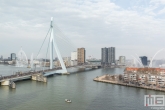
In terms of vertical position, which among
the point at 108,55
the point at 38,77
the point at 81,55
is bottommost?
the point at 38,77

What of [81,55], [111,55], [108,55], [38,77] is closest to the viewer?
[38,77]

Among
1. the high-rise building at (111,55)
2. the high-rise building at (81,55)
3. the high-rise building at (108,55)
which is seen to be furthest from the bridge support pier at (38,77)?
the high-rise building at (111,55)

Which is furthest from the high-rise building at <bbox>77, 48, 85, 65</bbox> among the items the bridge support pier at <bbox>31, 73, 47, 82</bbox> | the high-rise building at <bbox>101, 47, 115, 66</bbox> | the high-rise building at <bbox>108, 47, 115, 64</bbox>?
the bridge support pier at <bbox>31, 73, 47, 82</bbox>

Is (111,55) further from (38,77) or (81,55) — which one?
(38,77)

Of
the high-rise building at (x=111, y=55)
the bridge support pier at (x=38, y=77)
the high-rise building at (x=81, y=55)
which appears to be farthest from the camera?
the high-rise building at (x=111, y=55)

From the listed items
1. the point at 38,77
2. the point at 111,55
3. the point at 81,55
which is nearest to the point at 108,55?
the point at 111,55

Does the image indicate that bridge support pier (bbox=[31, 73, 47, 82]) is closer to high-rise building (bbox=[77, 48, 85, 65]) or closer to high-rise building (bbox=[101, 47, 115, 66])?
high-rise building (bbox=[77, 48, 85, 65])

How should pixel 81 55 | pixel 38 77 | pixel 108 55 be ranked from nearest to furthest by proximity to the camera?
pixel 38 77, pixel 81 55, pixel 108 55

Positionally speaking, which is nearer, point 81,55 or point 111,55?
point 81,55

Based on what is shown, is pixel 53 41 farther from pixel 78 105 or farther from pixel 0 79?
pixel 78 105

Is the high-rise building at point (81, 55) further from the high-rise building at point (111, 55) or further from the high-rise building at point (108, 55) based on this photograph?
the high-rise building at point (111, 55)

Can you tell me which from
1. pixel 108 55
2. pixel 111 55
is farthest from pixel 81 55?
pixel 111 55

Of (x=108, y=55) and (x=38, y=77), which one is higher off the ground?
(x=108, y=55)
